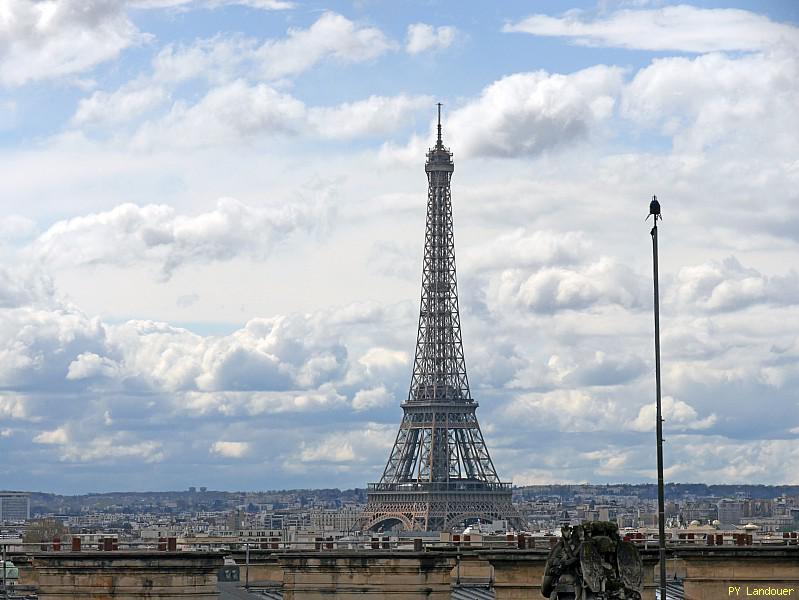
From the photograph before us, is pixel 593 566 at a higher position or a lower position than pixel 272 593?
higher

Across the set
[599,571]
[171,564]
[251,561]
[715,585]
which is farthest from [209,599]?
[599,571]

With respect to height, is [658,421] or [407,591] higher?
[658,421]

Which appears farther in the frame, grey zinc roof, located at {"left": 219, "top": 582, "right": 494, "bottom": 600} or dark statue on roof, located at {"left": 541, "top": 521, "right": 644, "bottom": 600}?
grey zinc roof, located at {"left": 219, "top": 582, "right": 494, "bottom": 600}

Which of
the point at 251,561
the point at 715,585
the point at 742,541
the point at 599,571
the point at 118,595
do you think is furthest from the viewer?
the point at 251,561

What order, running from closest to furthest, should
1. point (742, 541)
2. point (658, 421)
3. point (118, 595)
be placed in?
1. point (658, 421)
2. point (118, 595)
3. point (742, 541)

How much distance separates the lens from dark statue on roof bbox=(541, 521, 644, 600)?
93.5 ft

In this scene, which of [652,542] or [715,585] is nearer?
[715,585]

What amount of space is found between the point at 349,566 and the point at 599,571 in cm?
2450

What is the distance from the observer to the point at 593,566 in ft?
93.5

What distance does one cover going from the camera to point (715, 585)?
5347 cm

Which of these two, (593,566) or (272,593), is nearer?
(593,566)

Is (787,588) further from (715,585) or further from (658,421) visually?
(658,421)

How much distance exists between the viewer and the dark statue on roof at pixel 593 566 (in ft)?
93.5

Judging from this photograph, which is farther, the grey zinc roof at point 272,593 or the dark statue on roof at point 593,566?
the grey zinc roof at point 272,593
